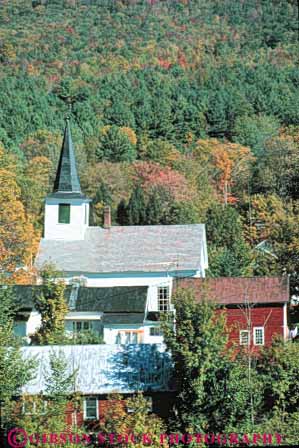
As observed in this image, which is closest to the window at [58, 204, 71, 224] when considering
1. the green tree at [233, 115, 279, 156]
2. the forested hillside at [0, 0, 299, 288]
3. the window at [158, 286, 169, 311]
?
the forested hillside at [0, 0, 299, 288]

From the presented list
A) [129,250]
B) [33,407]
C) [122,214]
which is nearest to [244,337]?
[33,407]

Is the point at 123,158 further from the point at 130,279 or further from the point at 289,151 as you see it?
the point at 130,279

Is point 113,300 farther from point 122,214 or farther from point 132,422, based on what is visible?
point 122,214

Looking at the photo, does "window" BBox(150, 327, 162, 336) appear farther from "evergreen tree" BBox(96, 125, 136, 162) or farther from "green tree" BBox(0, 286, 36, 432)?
"evergreen tree" BBox(96, 125, 136, 162)

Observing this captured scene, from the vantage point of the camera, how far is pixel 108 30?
120m

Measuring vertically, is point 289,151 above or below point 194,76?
below

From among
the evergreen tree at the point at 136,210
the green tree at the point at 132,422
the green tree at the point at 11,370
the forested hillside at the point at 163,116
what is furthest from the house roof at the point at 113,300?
the evergreen tree at the point at 136,210

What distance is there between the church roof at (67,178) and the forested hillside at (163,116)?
219cm

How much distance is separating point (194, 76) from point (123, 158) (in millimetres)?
34281

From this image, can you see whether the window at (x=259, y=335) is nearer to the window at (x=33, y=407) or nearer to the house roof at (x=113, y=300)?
the house roof at (x=113, y=300)

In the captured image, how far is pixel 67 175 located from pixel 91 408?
23632 millimetres

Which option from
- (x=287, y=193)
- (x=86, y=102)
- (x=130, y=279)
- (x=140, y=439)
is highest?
(x=86, y=102)

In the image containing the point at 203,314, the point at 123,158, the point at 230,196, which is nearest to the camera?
the point at 203,314

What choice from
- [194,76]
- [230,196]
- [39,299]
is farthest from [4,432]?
[194,76]
